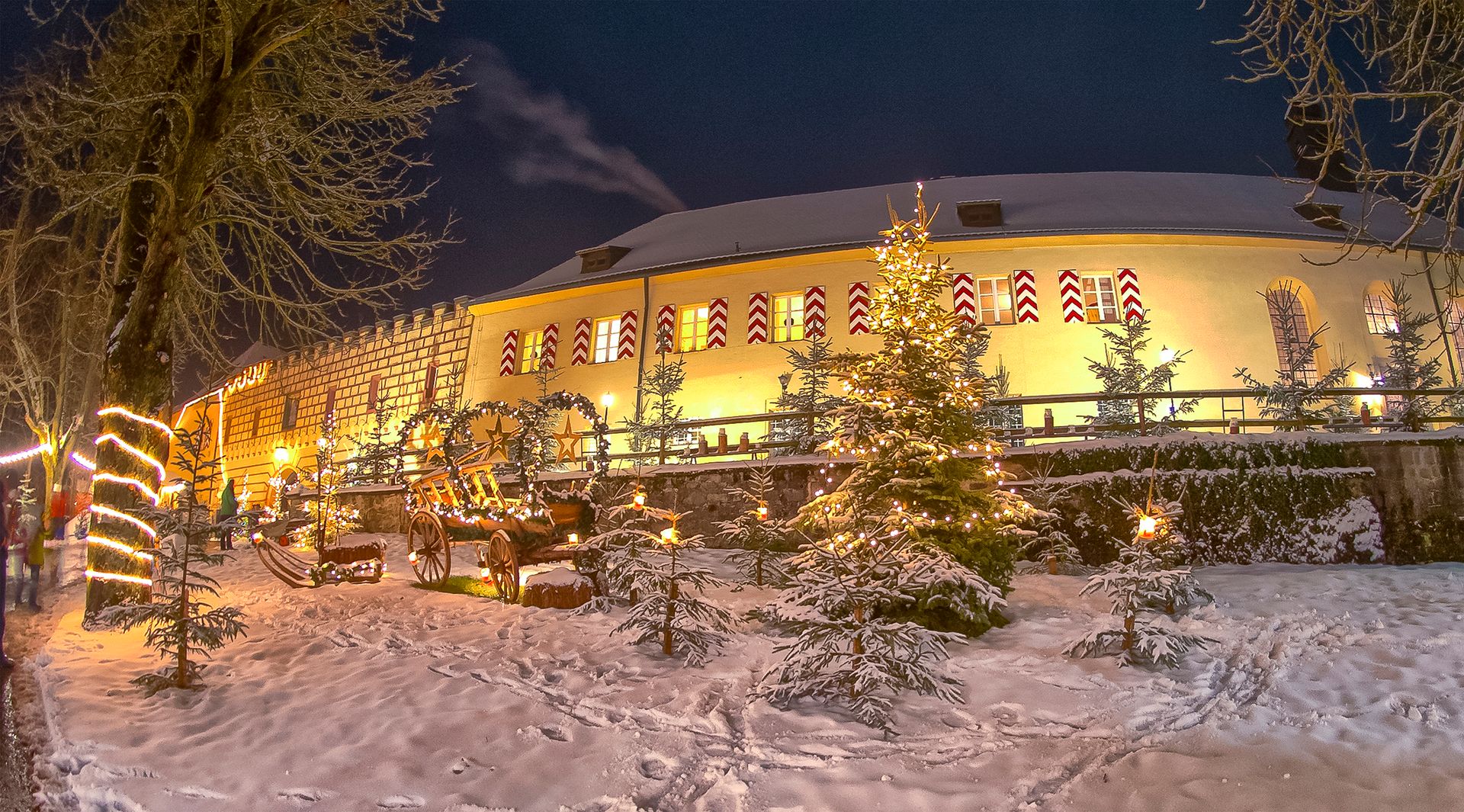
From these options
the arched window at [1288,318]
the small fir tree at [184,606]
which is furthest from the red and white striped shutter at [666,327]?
the small fir tree at [184,606]

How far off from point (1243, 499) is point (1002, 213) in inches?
454

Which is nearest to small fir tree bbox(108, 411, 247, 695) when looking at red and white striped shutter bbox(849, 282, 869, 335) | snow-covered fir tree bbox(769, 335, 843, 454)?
snow-covered fir tree bbox(769, 335, 843, 454)

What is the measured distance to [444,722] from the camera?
15.2 feet

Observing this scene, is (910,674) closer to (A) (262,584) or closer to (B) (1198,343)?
(A) (262,584)

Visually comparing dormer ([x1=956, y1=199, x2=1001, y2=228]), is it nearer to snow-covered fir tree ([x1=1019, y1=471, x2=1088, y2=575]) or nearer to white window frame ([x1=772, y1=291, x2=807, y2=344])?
white window frame ([x1=772, y1=291, x2=807, y2=344])

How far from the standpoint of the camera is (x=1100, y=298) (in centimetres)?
1775

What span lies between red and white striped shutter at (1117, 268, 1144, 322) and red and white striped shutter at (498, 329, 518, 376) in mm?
15061

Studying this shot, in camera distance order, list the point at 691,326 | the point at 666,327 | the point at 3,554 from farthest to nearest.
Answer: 1. the point at 691,326
2. the point at 666,327
3. the point at 3,554

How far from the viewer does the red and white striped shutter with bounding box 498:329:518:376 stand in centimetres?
2164

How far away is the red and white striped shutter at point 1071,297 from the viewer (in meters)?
17.4

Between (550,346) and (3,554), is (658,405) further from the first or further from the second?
(3,554)

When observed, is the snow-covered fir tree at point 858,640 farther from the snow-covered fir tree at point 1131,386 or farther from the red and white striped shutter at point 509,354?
the red and white striped shutter at point 509,354

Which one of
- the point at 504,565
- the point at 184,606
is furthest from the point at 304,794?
the point at 504,565

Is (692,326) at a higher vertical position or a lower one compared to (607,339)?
higher
